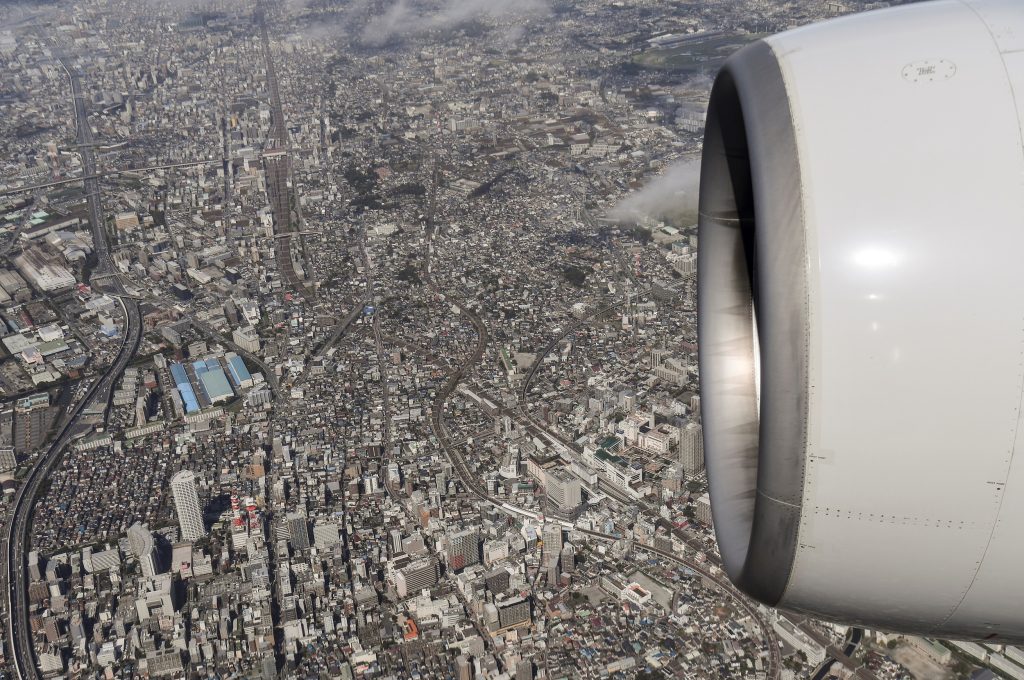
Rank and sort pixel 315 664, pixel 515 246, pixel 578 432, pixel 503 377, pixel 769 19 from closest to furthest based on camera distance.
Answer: pixel 315 664
pixel 578 432
pixel 503 377
pixel 515 246
pixel 769 19

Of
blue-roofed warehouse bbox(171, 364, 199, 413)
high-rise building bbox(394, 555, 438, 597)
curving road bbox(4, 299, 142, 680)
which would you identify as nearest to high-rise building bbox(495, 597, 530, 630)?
high-rise building bbox(394, 555, 438, 597)

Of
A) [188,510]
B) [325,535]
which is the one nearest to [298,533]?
[325,535]

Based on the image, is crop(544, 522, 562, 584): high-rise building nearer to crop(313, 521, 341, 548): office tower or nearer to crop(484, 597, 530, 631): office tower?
crop(484, 597, 530, 631): office tower

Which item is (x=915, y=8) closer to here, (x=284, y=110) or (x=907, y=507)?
(x=907, y=507)

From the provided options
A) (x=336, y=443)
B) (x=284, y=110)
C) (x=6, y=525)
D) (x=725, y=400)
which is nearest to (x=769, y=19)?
(x=284, y=110)

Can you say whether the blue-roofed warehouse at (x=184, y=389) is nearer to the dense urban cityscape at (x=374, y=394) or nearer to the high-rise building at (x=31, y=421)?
the dense urban cityscape at (x=374, y=394)
